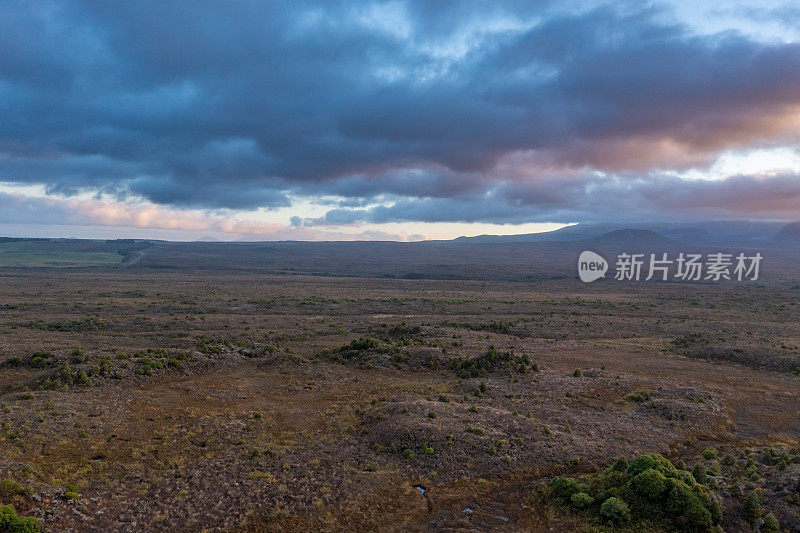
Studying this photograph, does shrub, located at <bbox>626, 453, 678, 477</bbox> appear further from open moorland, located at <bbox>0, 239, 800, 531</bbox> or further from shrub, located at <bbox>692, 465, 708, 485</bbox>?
shrub, located at <bbox>692, 465, 708, 485</bbox>

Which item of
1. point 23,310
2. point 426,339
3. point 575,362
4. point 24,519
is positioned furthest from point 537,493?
point 23,310

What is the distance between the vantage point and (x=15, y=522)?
11750 millimetres

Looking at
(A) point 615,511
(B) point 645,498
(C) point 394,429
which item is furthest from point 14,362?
(B) point 645,498

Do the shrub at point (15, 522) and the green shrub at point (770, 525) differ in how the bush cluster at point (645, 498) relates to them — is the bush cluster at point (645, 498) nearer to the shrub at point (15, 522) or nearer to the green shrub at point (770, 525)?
the green shrub at point (770, 525)

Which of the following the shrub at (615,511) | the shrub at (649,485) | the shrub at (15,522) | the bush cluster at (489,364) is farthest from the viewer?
the bush cluster at (489,364)

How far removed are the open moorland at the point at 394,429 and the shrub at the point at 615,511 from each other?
0.07 meters

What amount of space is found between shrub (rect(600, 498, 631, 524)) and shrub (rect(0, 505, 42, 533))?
1518cm

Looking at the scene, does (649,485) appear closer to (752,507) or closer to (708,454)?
(752,507)

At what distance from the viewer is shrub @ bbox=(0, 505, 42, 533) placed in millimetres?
11652

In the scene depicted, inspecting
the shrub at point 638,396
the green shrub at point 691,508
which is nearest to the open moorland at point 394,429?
the green shrub at point 691,508

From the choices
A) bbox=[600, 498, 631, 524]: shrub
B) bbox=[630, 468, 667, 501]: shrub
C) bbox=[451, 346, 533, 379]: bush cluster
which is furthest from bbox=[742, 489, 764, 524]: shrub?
bbox=[451, 346, 533, 379]: bush cluster

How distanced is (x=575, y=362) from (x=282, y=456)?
24.4 m

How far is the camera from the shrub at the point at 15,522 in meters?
11.7

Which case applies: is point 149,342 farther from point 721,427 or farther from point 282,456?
point 721,427
